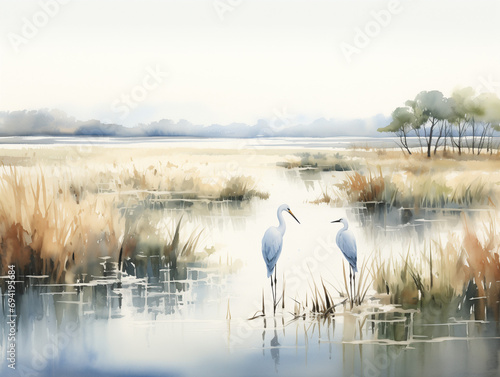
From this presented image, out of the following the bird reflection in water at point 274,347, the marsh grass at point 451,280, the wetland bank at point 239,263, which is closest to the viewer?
the bird reflection in water at point 274,347

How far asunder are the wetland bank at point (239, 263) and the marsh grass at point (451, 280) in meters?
0.01

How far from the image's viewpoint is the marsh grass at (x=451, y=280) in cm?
412

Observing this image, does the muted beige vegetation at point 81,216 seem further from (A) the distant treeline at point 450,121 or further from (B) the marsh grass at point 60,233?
(A) the distant treeline at point 450,121

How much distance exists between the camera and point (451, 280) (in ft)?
14.2

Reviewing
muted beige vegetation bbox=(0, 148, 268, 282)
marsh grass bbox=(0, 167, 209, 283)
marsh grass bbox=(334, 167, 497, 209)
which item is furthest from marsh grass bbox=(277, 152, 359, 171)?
marsh grass bbox=(0, 167, 209, 283)

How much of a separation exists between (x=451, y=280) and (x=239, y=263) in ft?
5.47

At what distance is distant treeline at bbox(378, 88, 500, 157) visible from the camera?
5883 millimetres

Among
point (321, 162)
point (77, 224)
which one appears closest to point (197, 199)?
point (321, 162)

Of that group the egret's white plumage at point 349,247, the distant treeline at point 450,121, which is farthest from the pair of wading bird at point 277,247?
the distant treeline at point 450,121

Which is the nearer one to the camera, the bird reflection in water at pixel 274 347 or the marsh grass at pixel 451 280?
the bird reflection in water at pixel 274 347

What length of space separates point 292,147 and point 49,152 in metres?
2.50

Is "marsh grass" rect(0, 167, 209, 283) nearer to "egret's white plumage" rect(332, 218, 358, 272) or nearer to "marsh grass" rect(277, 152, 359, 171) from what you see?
"egret's white plumage" rect(332, 218, 358, 272)

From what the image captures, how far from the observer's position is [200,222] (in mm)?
5879

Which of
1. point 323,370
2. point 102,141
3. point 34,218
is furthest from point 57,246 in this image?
point 323,370
